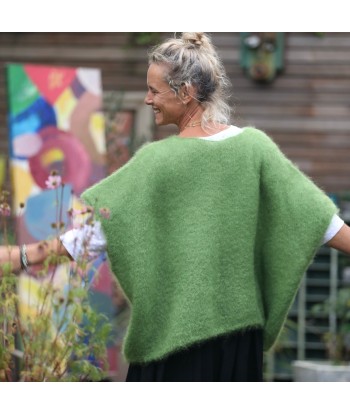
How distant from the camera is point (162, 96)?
3.13m

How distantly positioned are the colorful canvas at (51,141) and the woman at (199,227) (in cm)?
191

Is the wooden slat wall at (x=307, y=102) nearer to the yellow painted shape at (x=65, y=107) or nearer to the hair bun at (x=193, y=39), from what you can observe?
the yellow painted shape at (x=65, y=107)

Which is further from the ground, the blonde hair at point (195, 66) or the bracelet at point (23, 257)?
the blonde hair at point (195, 66)

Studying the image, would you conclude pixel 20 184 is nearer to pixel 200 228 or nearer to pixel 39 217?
pixel 39 217

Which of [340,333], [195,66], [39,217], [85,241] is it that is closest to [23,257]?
[85,241]

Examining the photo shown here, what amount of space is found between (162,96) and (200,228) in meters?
0.41

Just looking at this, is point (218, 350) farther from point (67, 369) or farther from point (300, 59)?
point (300, 59)

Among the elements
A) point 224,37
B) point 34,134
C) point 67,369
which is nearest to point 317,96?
point 224,37

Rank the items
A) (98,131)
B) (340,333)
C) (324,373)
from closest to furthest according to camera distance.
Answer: (324,373) < (98,131) < (340,333)

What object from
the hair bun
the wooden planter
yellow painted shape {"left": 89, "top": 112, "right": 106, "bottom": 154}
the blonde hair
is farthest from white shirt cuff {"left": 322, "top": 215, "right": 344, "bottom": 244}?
yellow painted shape {"left": 89, "top": 112, "right": 106, "bottom": 154}

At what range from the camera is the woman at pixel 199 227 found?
3.13 metres

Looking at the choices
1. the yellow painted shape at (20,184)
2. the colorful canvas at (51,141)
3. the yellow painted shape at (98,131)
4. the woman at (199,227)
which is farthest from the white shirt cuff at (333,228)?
the yellow painted shape at (98,131)

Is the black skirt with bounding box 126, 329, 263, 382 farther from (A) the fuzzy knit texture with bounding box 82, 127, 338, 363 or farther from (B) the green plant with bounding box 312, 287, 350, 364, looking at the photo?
(B) the green plant with bounding box 312, 287, 350, 364

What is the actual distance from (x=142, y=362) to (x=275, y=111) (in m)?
4.27
